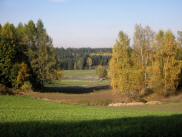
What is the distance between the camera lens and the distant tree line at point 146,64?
55750 mm

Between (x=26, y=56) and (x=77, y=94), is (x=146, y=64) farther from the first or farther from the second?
(x=26, y=56)

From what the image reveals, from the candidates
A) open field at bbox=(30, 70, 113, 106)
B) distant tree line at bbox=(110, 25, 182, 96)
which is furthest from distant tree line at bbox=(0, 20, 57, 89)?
distant tree line at bbox=(110, 25, 182, 96)

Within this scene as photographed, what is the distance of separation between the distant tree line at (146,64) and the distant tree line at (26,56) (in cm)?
2045

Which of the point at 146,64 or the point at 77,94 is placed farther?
the point at 77,94

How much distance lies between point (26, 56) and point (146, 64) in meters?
29.2

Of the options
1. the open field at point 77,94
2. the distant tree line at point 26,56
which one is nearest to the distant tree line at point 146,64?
the open field at point 77,94

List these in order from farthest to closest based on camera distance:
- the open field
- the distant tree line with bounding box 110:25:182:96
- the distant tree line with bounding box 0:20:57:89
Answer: the distant tree line with bounding box 0:20:57:89, the distant tree line with bounding box 110:25:182:96, the open field

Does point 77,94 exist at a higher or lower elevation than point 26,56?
lower

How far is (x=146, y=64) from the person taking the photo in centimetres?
6069

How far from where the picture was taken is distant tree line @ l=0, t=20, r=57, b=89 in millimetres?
67562

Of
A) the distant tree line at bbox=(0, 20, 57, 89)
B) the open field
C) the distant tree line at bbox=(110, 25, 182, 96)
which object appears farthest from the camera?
the distant tree line at bbox=(0, 20, 57, 89)

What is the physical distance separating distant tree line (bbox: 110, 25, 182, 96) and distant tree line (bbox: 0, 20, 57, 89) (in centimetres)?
2045

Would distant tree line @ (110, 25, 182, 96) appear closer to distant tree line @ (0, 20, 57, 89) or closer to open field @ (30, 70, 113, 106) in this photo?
open field @ (30, 70, 113, 106)

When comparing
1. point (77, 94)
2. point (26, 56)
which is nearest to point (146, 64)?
point (77, 94)
